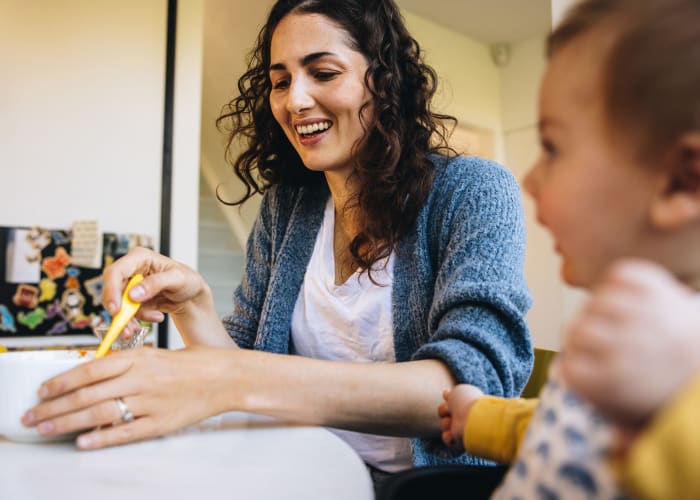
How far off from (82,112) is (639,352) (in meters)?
2.73

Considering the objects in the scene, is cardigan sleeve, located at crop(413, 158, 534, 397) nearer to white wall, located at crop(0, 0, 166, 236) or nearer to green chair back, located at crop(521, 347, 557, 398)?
green chair back, located at crop(521, 347, 557, 398)

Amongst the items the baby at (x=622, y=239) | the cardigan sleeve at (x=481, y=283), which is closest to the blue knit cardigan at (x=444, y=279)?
the cardigan sleeve at (x=481, y=283)

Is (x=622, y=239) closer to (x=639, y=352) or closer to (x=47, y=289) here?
(x=639, y=352)

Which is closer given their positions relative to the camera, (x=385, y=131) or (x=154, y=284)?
(x=154, y=284)

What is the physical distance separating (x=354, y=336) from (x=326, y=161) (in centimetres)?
35

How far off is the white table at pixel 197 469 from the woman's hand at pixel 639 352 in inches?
10.0

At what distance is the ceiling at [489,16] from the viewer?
4344mm

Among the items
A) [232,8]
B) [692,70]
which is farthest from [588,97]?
[232,8]

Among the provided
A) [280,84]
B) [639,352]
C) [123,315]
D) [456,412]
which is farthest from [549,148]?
[280,84]

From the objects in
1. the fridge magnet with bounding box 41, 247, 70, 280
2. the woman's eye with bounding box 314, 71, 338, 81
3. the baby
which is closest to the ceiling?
the fridge magnet with bounding box 41, 247, 70, 280

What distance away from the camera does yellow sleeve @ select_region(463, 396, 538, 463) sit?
51 centimetres

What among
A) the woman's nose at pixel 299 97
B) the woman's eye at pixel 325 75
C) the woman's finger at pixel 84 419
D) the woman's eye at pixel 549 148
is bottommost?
the woman's finger at pixel 84 419

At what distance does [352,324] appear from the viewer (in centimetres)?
105

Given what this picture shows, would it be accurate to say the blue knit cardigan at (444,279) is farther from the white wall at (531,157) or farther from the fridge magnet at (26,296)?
Result: the white wall at (531,157)
